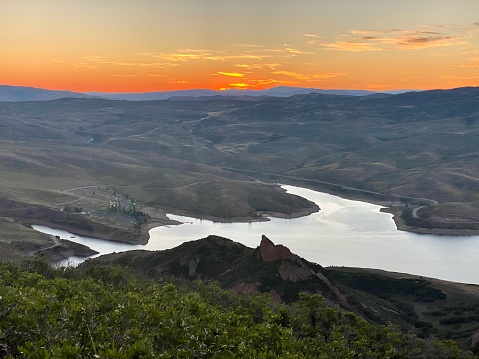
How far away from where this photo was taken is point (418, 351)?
47469 millimetres

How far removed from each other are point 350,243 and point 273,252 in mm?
66518

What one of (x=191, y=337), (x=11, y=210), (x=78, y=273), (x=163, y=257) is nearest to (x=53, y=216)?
(x=11, y=210)

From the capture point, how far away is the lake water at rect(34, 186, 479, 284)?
14025cm

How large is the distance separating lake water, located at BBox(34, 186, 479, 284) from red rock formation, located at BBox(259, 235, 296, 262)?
3983cm

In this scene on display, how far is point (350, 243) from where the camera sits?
161875 mm

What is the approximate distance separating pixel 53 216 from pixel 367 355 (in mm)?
161316

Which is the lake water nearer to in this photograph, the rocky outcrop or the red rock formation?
the red rock formation

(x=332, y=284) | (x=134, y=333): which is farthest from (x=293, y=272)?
(x=134, y=333)

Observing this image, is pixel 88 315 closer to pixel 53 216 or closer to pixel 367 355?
pixel 367 355

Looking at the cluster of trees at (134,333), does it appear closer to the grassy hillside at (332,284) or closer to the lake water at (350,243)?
the grassy hillside at (332,284)

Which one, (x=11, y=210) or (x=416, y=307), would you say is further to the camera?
(x=11, y=210)

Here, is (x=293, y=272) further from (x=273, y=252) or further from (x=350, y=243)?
(x=350, y=243)

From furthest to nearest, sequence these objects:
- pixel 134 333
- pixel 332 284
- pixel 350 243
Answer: pixel 350 243, pixel 332 284, pixel 134 333

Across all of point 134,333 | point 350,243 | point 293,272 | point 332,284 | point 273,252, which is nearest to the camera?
point 134,333
